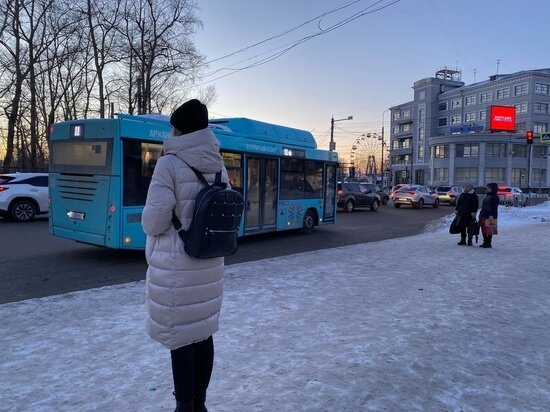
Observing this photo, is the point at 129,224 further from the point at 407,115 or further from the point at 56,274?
the point at 407,115

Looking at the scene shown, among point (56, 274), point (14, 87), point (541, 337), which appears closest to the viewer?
point (541, 337)

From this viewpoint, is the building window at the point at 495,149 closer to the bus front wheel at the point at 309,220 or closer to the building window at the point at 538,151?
the building window at the point at 538,151

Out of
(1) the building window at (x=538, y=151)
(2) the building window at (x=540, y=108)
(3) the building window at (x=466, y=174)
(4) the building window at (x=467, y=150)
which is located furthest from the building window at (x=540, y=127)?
(3) the building window at (x=466, y=174)

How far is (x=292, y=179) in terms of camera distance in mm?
14188

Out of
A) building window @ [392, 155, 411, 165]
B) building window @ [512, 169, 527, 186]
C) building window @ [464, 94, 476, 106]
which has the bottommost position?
building window @ [512, 169, 527, 186]

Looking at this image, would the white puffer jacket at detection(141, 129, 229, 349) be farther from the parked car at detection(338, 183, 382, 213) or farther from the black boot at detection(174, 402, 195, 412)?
the parked car at detection(338, 183, 382, 213)

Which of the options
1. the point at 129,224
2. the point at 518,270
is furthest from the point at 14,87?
the point at 518,270

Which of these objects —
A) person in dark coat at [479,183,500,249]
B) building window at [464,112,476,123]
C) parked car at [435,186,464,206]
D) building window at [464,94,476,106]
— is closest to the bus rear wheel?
person in dark coat at [479,183,500,249]

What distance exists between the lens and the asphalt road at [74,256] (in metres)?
7.38

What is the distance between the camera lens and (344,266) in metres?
8.98

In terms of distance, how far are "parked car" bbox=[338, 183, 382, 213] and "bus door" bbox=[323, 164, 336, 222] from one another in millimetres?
10814

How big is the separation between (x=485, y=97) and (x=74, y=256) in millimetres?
88527

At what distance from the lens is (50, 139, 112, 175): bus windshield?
9.05 metres

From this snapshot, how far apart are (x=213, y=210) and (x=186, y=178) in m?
0.25
